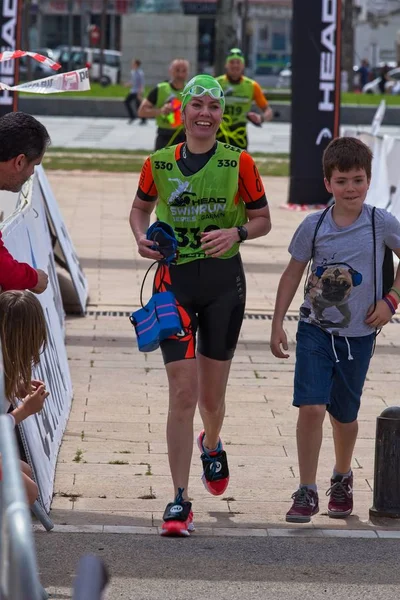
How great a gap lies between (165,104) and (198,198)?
8819 mm

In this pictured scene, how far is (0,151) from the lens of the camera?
15.9 ft

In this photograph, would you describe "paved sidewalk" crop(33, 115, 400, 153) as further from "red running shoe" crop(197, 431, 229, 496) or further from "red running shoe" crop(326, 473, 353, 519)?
"red running shoe" crop(326, 473, 353, 519)

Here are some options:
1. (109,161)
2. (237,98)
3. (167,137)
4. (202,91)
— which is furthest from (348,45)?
(202,91)

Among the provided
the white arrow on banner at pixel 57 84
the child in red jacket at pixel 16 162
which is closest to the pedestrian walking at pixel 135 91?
the white arrow on banner at pixel 57 84

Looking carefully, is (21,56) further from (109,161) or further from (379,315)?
(109,161)

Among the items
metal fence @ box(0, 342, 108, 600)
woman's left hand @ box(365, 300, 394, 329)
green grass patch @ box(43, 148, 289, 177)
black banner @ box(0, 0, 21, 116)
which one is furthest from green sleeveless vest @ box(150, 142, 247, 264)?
green grass patch @ box(43, 148, 289, 177)

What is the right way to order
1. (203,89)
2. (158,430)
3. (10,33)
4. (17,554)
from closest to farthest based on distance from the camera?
(17,554) < (203,89) < (158,430) < (10,33)

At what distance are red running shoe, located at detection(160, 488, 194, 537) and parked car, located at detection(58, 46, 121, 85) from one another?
169 feet

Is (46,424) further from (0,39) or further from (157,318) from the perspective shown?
(0,39)

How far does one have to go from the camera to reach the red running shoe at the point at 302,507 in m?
5.51

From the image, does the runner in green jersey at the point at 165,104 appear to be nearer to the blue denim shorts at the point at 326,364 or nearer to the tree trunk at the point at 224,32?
the blue denim shorts at the point at 326,364

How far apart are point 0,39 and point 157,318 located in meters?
11.5

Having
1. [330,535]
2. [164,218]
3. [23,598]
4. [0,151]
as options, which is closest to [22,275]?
[0,151]

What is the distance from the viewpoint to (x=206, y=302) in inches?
219
